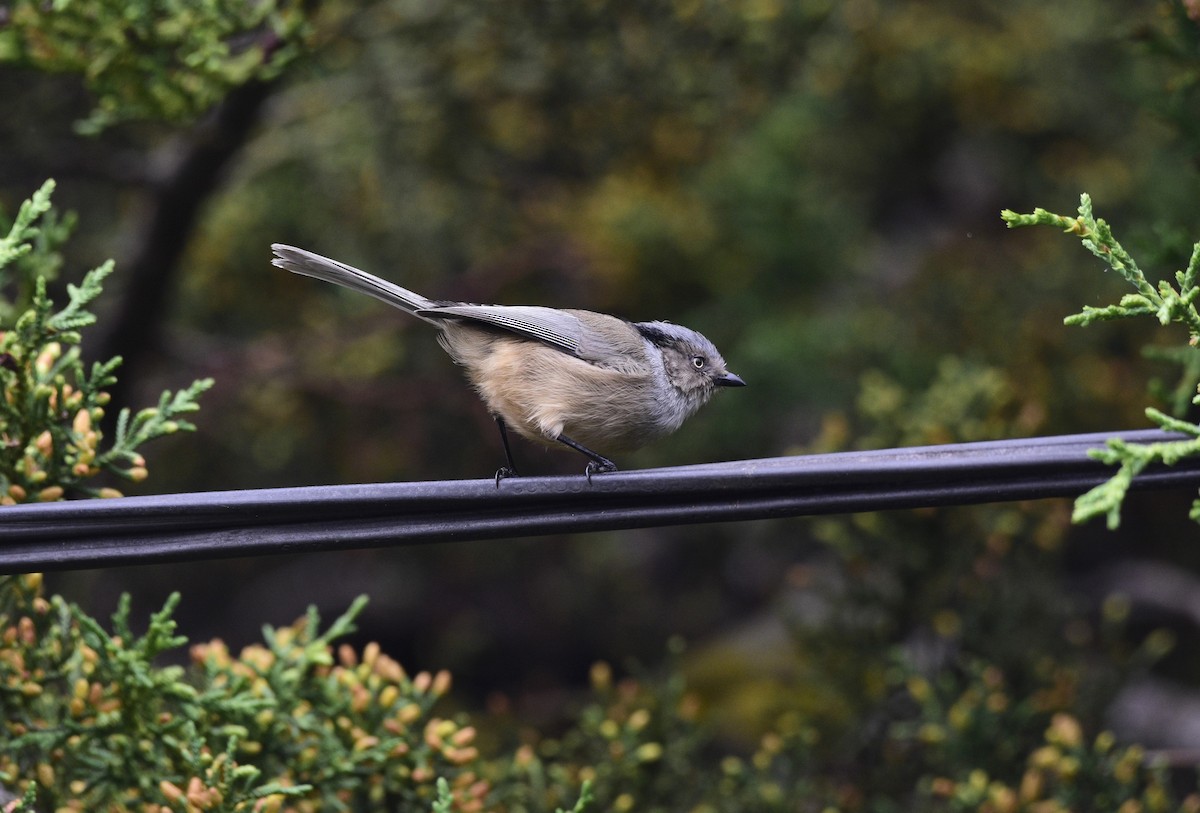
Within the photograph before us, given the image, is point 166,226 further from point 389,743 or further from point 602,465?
Answer: point 389,743

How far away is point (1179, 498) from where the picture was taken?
280 inches

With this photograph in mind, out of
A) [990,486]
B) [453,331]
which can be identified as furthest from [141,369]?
[990,486]

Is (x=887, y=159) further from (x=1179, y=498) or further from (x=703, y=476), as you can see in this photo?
(x=703, y=476)

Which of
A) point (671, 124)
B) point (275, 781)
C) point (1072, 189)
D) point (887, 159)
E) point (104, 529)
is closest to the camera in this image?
point (104, 529)

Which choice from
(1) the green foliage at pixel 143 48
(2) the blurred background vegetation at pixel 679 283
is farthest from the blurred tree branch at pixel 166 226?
(1) the green foliage at pixel 143 48

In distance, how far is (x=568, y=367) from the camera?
12.2 ft

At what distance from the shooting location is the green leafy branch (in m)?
2.44

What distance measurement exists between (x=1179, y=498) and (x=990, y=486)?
5169 mm

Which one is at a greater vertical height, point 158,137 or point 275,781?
point 158,137

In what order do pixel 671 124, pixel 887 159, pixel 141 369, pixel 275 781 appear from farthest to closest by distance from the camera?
pixel 887 159 < pixel 671 124 < pixel 141 369 < pixel 275 781

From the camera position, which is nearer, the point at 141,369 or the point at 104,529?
the point at 104,529

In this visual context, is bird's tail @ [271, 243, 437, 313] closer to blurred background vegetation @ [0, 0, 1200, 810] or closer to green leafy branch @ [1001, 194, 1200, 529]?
blurred background vegetation @ [0, 0, 1200, 810]

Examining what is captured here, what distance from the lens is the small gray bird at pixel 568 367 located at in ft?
12.0

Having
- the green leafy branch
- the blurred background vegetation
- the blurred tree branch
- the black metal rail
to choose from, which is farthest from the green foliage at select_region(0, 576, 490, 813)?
the blurred tree branch
